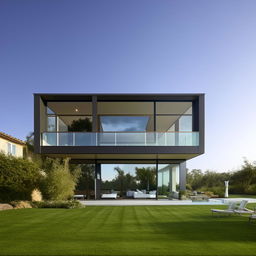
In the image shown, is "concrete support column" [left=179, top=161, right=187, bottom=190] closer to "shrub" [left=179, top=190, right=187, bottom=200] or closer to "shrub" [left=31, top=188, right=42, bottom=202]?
"shrub" [left=179, top=190, right=187, bottom=200]

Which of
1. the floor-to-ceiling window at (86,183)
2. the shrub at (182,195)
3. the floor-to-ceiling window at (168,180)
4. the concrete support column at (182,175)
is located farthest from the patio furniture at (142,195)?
the floor-to-ceiling window at (86,183)

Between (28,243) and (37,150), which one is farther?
(37,150)

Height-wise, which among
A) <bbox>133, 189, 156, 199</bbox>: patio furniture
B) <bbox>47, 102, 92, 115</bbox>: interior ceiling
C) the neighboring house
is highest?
<bbox>47, 102, 92, 115</bbox>: interior ceiling

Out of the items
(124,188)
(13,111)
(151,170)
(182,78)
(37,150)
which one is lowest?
(124,188)

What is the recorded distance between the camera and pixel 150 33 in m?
20.1

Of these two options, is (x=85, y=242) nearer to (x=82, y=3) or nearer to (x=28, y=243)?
(x=28, y=243)

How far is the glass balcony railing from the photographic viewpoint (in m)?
16.9

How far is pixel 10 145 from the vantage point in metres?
19.4

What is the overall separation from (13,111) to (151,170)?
56.2 ft

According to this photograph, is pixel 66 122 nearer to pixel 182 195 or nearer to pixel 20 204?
pixel 20 204

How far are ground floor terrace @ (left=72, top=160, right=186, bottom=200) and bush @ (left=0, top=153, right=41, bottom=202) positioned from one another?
431 cm

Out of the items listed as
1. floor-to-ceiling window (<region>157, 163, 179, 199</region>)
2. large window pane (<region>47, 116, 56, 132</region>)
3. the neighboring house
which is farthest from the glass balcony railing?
floor-to-ceiling window (<region>157, 163, 179, 199</region>)

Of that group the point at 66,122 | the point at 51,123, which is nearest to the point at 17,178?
the point at 51,123

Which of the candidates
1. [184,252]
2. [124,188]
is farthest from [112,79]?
[184,252]
